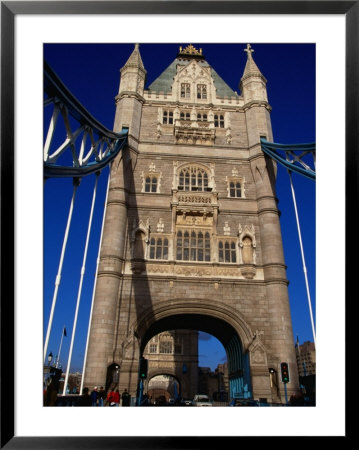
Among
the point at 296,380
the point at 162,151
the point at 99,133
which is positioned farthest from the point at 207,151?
the point at 296,380

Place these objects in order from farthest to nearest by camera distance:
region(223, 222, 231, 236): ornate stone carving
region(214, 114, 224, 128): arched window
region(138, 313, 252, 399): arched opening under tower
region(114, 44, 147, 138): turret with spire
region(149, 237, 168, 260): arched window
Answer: region(214, 114, 224, 128): arched window < region(114, 44, 147, 138): turret with spire < region(223, 222, 231, 236): ornate stone carving < region(149, 237, 168, 260): arched window < region(138, 313, 252, 399): arched opening under tower

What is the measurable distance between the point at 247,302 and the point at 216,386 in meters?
32.1

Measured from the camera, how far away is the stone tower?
14.6 m

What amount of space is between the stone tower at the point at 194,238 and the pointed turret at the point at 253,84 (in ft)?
0.22

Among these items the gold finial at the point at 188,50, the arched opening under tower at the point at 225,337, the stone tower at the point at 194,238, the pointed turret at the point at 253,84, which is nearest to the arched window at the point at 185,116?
the stone tower at the point at 194,238

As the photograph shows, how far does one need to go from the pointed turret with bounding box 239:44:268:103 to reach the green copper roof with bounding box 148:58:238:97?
1360mm

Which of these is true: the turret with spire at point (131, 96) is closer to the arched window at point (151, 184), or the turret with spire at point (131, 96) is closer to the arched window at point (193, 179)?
the arched window at point (151, 184)

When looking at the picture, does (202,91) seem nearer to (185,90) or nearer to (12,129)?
(185,90)

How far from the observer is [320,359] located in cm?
638

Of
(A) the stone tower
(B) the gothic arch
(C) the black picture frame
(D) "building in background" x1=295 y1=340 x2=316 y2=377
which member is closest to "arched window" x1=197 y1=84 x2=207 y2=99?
(A) the stone tower

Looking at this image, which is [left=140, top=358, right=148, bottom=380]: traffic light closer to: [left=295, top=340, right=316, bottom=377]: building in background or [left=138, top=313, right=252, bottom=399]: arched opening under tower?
[left=138, top=313, right=252, bottom=399]: arched opening under tower

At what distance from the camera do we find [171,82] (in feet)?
75.6

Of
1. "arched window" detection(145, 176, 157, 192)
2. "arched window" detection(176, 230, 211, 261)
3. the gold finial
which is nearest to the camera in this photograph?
"arched window" detection(176, 230, 211, 261)

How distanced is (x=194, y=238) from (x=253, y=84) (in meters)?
10.7
